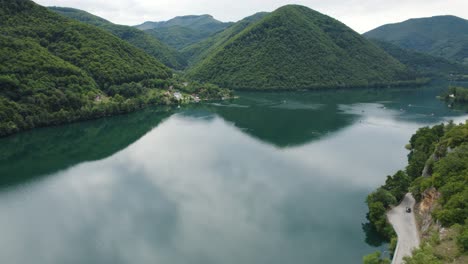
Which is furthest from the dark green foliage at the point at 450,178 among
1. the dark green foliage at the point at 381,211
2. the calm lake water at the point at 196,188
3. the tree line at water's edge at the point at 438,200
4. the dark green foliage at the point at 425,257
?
the calm lake water at the point at 196,188

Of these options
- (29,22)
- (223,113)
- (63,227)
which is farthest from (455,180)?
(29,22)

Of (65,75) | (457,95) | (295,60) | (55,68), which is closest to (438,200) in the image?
(65,75)

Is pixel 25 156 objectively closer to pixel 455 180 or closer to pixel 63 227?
pixel 63 227

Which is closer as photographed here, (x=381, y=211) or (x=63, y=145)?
(x=381, y=211)

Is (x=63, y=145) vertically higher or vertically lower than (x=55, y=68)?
lower

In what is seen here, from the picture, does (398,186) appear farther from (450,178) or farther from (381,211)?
(450,178)

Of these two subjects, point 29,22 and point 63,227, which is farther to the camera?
point 29,22
